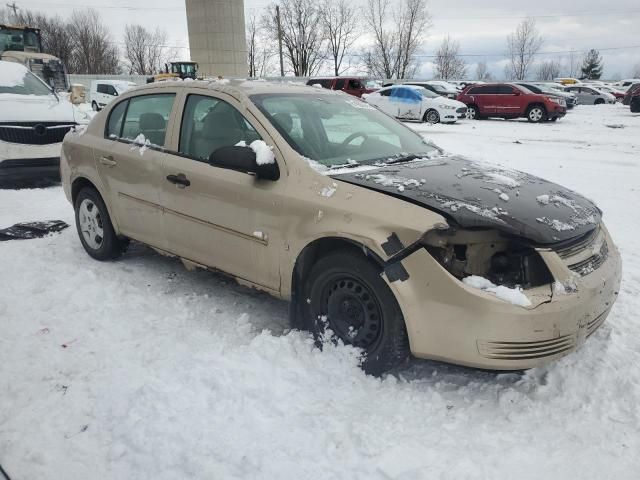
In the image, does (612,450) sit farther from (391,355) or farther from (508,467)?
(391,355)

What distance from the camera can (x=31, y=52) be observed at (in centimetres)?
2569

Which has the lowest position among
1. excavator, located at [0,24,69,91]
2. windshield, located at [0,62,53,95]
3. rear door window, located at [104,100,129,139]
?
rear door window, located at [104,100,129,139]

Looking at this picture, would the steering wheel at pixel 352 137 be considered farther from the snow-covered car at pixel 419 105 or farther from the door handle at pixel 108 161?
the snow-covered car at pixel 419 105

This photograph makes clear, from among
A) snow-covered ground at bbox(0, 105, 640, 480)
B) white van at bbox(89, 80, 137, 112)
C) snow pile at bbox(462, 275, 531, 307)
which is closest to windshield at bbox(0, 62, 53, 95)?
snow-covered ground at bbox(0, 105, 640, 480)

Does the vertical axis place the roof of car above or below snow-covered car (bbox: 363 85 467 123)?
above

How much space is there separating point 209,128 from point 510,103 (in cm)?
1946

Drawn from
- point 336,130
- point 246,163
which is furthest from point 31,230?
point 336,130

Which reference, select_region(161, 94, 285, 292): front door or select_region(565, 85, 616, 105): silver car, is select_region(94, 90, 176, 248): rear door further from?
select_region(565, 85, 616, 105): silver car

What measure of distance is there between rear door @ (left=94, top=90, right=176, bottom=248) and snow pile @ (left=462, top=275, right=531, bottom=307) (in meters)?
2.52

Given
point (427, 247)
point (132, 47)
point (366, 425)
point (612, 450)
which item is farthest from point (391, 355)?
point (132, 47)

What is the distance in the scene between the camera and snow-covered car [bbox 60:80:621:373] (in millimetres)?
2521

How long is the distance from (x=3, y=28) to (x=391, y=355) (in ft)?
96.2

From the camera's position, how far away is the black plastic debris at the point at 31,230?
5.48 metres

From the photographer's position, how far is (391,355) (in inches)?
108
